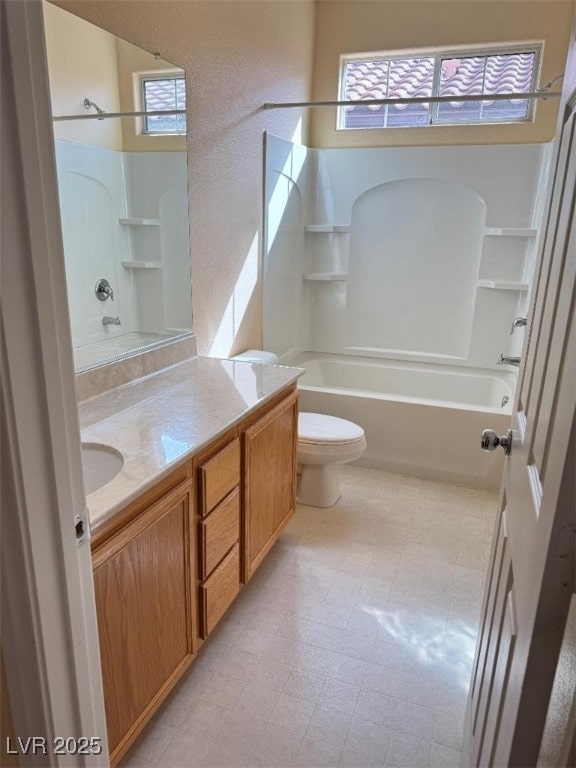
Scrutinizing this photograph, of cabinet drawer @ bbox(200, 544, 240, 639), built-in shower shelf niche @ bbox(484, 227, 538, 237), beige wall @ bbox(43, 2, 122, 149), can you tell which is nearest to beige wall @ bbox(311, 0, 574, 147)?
built-in shower shelf niche @ bbox(484, 227, 538, 237)

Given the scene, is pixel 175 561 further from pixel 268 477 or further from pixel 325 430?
pixel 325 430

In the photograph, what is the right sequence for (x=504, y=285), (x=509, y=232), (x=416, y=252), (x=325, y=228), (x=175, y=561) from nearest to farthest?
1. (x=175, y=561)
2. (x=509, y=232)
3. (x=504, y=285)
4. (x=416, y=252)
5. (x=325, y=228)

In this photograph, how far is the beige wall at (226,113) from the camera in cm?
204

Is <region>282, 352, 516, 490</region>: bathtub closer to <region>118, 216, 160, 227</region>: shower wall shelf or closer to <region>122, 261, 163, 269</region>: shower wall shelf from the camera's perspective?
<region>122, 261, 163, 269</region>: shower wall shelf

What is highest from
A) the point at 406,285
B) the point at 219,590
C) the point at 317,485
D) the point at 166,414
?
the point at 406,285

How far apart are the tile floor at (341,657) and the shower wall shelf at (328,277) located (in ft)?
6.57

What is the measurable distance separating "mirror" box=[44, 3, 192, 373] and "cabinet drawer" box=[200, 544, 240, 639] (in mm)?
860

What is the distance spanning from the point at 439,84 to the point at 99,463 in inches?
136

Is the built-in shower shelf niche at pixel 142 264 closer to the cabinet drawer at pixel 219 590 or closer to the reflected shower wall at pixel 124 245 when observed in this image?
the reflected shower wall at pixel 124 245

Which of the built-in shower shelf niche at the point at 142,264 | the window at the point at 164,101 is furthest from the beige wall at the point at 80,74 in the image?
the built-in shower shelf niche at the point at 142,264

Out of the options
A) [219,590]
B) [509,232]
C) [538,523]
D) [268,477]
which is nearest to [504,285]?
[509,232]

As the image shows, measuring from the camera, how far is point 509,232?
3.51m

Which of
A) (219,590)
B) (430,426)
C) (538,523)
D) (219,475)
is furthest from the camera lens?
(430,426)

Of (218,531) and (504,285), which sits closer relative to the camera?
(218,531)
